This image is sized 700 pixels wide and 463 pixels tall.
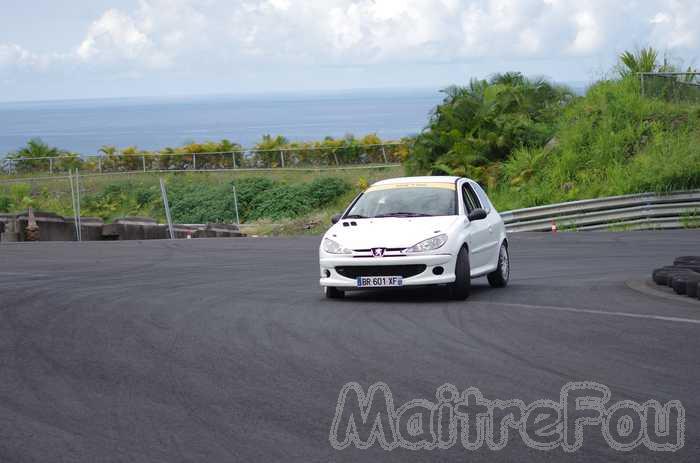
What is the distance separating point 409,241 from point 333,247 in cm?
97

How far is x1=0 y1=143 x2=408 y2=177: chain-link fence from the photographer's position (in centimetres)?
6081

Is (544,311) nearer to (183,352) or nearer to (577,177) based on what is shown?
(183,352)

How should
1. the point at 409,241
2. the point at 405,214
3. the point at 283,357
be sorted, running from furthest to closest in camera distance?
the point at 405,214 → the point at 409,241 → the point at 283,357

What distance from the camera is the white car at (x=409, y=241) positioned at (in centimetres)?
1336

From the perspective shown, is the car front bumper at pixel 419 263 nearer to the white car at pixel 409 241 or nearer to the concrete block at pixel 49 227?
the white car at pixel 409 241

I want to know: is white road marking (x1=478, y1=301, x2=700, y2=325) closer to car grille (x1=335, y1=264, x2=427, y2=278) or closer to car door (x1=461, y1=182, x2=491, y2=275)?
car grille (x1=335, y1=264, x2=427, y2=278)

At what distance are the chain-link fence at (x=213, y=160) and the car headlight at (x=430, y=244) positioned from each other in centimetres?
4579

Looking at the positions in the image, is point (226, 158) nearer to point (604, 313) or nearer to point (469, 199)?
point (469, 199)

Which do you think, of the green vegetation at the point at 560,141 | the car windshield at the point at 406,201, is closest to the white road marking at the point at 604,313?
the car windshield at the point at 406,201

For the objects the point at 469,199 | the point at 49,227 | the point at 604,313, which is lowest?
the point at 604,313

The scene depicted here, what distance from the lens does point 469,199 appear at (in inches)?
607

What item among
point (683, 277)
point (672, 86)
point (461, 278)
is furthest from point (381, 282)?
point (672, 86)

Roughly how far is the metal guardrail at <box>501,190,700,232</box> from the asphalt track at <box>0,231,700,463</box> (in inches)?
423

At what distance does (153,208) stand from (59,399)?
160 feet
